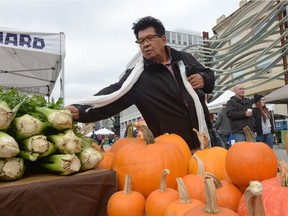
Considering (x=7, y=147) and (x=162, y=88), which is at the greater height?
(x=162, y=88)

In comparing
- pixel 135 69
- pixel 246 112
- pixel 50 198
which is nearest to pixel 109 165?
pixel 50 198

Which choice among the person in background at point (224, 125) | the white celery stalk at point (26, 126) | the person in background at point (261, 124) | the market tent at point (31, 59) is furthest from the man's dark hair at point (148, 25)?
the person in background at point (224, 125)

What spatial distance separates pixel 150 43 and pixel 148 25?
0.13 meters

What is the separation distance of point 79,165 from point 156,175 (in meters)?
0.32

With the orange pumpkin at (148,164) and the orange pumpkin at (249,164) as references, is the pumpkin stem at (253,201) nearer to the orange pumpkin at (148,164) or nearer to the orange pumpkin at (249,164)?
the orange pumpkin at (249,164)

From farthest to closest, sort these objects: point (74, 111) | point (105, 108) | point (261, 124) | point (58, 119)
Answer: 1. point (261, 124)
2. point (105, 108)
3. point (74, 111)
4. point (58, 119)

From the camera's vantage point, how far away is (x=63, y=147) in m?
1.04

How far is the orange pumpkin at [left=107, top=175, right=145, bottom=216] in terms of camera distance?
1.01 meters

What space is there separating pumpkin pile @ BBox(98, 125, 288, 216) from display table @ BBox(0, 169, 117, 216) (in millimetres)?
68

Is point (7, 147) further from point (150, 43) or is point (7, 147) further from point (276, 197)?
point (150, 43)

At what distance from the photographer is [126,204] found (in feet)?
3.30

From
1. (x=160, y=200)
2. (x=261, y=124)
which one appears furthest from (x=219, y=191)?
(x=261, y=124)

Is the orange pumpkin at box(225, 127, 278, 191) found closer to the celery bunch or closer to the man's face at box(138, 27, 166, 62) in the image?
the celery bunch

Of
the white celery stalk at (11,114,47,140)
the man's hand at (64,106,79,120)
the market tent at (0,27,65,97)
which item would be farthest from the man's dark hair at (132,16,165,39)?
the market tent at (0,27,65,97)
